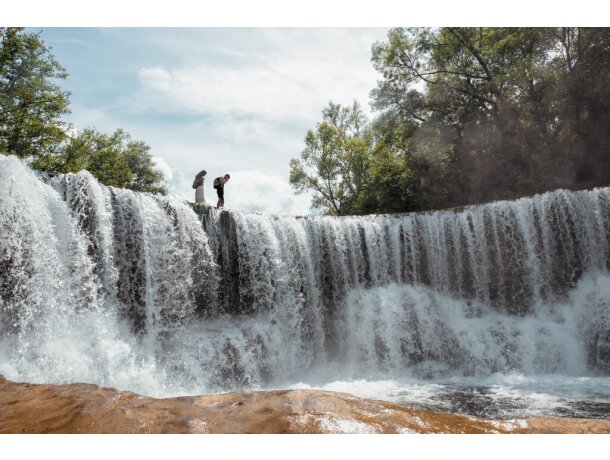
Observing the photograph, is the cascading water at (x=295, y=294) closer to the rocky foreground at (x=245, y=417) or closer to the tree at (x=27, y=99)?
the rocky foreground at (x=245, y=417)

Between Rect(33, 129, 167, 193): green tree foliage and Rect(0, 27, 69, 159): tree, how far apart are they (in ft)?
3.11

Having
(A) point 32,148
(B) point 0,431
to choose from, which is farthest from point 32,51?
(B) point 0,431

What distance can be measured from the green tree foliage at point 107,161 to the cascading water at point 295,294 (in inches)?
315

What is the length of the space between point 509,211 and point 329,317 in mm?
6699

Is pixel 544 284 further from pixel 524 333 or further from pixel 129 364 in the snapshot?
pixel 129 364

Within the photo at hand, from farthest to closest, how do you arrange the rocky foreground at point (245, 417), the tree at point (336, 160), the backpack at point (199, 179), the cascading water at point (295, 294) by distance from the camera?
the tree at point (336, 160) → the backpack at point (199, 179) → the cascading water at point (295, 294) → the rocky foreground at point (245, 417)

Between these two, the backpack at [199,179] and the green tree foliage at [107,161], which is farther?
the green tree foliage at [107,161]

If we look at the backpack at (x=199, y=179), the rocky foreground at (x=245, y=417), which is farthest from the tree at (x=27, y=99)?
the rocky foreground at (x=245, y=417)

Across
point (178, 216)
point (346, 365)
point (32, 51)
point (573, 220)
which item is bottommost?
point (346, 365)

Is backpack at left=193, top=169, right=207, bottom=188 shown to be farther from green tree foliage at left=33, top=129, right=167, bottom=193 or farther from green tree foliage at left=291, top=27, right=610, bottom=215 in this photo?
green tree foliage at left=291, top=27, right=610, bottom=215

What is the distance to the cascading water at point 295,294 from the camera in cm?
729

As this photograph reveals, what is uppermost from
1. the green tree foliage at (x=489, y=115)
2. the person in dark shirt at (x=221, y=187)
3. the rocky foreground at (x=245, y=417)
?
the green tree foliage at (x=489, y=115)

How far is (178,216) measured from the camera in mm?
10062

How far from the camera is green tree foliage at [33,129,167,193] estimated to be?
1997cm
